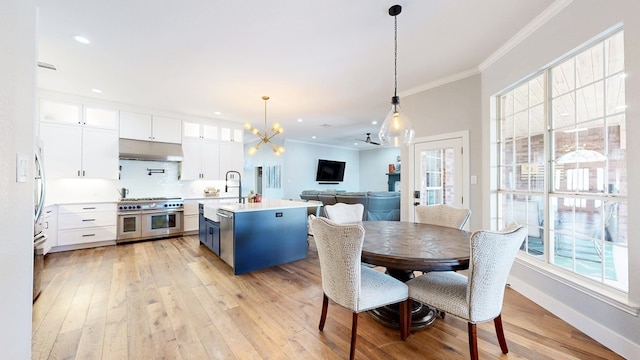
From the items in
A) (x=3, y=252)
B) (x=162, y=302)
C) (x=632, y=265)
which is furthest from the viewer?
(x=162, y=302)

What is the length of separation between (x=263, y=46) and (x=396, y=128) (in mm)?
1716

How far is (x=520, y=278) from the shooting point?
108 inches

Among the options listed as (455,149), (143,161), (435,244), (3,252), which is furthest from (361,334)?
(143,161)

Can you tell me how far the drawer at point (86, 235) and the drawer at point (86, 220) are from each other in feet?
0.23

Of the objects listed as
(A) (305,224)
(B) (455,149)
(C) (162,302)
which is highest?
(B) (455,149)

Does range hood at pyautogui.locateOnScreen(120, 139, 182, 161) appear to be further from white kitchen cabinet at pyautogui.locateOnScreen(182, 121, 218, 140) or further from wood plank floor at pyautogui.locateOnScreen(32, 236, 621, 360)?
wood plank floor at pyautogui.locateOnScreen(32, 236, 621, 360)

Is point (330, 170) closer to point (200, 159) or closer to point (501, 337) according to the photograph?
point (200, 159)

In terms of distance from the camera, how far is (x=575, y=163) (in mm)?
2283

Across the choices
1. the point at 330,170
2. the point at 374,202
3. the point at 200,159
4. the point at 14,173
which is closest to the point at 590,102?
the point at 14,173

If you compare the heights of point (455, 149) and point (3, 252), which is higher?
point (455, 149)

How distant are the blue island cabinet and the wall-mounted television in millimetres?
5624

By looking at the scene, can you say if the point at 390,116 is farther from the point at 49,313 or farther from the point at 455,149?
the point at 49,313

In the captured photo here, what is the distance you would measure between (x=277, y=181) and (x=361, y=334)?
7085 mm

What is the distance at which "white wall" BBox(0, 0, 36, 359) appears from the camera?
1.03 meters
